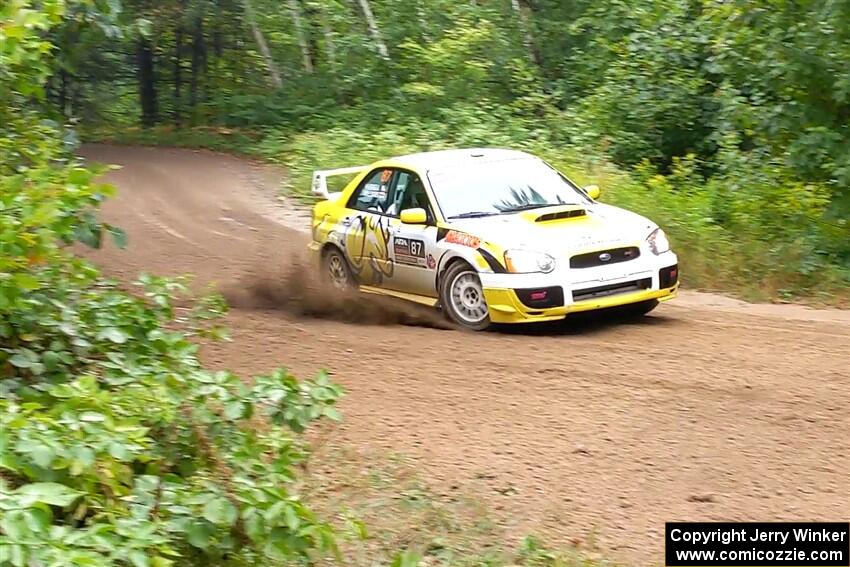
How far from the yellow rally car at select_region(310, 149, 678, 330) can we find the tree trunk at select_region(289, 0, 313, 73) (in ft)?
69.8

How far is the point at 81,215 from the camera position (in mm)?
5641

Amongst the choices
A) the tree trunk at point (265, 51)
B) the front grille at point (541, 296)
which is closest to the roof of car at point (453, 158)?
the front grille at point (541, 296)

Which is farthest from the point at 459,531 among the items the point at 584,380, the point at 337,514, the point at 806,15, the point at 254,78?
the point at 254,78

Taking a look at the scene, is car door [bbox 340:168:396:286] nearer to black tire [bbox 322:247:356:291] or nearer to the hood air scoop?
black tire [bbox 322:247:356:291]

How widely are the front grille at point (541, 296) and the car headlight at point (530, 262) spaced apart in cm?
16

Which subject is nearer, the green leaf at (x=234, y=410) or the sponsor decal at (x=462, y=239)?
the green leaf at (x=234, y=410)

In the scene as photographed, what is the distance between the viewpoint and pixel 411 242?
10.9 metres

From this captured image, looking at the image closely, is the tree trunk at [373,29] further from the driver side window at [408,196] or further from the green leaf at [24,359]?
the green leaf at [24,359]

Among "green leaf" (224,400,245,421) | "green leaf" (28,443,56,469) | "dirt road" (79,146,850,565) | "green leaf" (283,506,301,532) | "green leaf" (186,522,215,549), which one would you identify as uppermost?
"green leaf" (28,443,56,469)

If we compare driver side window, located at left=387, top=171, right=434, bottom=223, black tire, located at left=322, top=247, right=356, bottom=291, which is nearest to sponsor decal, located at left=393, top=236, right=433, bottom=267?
driver side window, located at left=387, top=171, right=434, bottom=223

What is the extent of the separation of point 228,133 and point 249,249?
53.5 feet

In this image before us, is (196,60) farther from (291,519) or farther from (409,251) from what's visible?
(291,519)

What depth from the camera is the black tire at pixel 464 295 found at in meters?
10.1

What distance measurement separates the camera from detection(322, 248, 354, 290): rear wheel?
11930 mm
